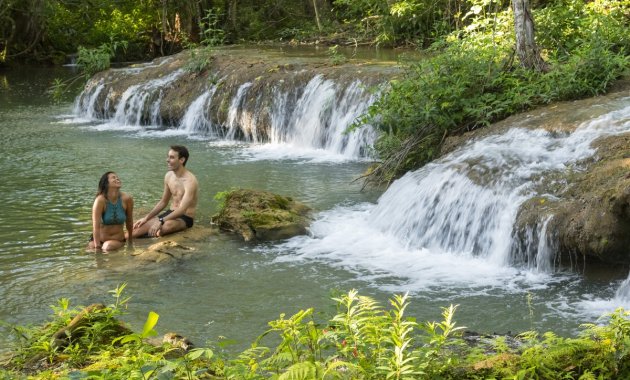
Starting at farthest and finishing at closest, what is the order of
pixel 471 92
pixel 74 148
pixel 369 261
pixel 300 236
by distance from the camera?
pixel 74 148 < pixel 471 92 < pixel 300 236 < pixel 369 261

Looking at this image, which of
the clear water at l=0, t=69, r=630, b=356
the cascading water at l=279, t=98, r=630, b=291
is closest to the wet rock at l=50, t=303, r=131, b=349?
the clear water at l=0, t=69, r=630, b=356

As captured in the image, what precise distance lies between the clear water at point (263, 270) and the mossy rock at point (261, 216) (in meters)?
0.18

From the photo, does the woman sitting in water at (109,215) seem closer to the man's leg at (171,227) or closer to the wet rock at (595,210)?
the man's leg at (171,227)

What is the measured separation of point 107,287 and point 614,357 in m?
5.14

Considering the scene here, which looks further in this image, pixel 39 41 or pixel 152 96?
pixel 39 41

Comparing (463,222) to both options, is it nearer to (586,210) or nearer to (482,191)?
(482,191)

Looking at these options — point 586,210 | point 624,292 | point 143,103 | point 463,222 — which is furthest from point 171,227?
point 143,103

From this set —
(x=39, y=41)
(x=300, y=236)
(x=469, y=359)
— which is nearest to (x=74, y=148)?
(x=300, y=236)

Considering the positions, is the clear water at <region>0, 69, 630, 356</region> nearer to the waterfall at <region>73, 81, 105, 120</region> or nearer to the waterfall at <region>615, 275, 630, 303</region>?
the waterfall at <region>615, 275, 630, 303</region>

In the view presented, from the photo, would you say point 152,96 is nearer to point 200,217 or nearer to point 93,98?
point 93,98

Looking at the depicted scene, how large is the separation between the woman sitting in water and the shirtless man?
1.23ft

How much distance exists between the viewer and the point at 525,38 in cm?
1165

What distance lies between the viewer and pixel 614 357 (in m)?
4.31

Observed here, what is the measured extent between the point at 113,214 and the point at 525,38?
5.91 metres
